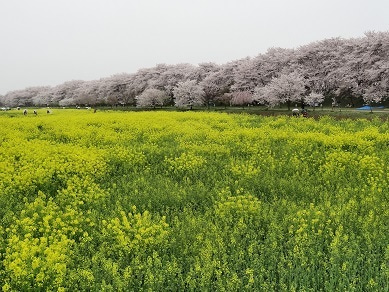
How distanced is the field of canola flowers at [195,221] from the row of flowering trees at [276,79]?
128 ft

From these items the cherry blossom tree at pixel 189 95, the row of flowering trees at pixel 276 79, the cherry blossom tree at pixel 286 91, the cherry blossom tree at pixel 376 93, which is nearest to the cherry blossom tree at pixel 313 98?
the row of flowering trees at pixel 276 79

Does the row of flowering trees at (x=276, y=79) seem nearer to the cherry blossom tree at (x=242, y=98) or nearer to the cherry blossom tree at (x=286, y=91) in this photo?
the cherry blossom tree at (x=286, y=91)

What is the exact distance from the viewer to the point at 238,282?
20.1 ft

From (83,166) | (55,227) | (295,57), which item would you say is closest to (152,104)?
(295,57)

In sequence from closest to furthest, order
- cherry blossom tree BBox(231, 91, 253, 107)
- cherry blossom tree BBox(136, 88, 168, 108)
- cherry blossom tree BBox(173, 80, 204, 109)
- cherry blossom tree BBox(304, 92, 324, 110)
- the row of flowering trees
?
the row of flowering trees, cherry blossom tree BBox(304, 92, 324, 110), cherry blossom tree BBox(231, 91, 253, 107), cherry blossom tree BBox(173, 80, 204, 109), cherry blossom tree BBox(136, 88, 168, 108)

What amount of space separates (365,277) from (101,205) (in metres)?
6.91

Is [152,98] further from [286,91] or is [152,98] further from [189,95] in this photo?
[286,91]

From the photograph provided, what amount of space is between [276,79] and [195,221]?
5303cm

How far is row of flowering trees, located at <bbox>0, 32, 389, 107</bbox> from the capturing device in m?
52.9

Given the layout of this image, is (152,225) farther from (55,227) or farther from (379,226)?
(379,226)

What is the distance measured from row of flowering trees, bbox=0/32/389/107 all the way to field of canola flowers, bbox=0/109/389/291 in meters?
39.0

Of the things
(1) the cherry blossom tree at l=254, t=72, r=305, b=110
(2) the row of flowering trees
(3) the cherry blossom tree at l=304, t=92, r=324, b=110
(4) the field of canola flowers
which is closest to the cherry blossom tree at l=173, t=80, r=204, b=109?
(2) the row of flowering trees

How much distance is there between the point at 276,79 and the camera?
58938 millimetres

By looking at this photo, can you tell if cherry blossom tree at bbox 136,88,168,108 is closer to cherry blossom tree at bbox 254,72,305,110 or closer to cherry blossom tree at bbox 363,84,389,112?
cherry blossom tree at bbox 254,72,305,110
